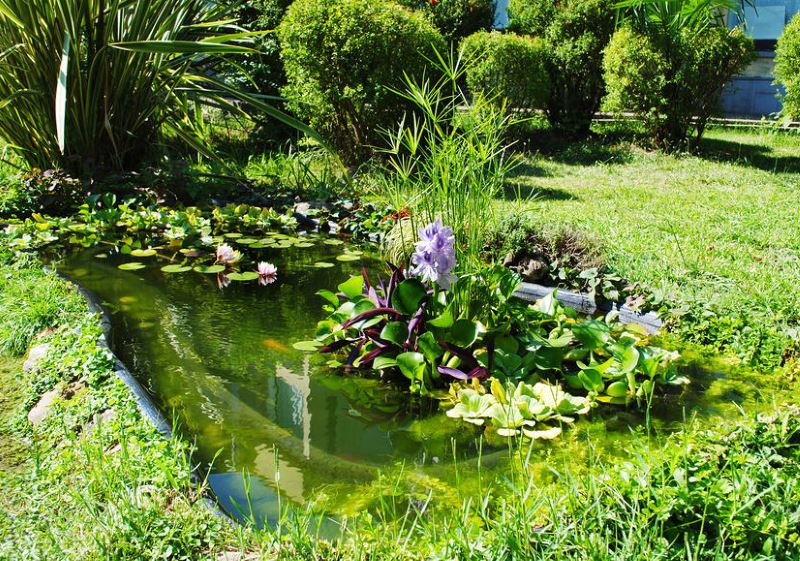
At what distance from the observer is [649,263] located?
180 inches

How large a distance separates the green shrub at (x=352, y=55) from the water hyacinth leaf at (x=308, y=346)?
14.1 feet

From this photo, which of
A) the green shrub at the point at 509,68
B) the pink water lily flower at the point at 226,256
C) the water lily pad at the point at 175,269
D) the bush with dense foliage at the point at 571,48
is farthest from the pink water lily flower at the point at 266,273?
the bush with dense foliage at the point at 571,48

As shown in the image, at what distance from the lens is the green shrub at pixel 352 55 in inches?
296

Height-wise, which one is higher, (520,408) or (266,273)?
(266,273)

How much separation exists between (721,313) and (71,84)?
524cm

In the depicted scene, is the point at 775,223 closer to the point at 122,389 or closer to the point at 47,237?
the point at 122,389

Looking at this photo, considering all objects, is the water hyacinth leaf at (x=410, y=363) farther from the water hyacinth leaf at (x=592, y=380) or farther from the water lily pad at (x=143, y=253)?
the water lily pad at (x=143, y=253)

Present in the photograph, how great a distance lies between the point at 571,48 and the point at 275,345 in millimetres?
8754

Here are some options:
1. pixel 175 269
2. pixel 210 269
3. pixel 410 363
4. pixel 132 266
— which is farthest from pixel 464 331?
pixel 132 266

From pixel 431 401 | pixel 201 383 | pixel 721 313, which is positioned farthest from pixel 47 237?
pixel 721 313

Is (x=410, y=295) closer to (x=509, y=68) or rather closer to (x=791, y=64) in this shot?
(x=509, y=68)

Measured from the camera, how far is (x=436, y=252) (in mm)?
2975

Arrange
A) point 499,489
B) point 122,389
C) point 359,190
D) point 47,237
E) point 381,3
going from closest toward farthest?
point 499,489 < point 122,389 < point 47,237 < point 359,190 < point 381,3

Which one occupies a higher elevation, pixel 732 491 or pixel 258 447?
pixel 732 491
